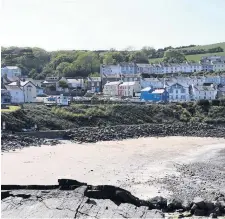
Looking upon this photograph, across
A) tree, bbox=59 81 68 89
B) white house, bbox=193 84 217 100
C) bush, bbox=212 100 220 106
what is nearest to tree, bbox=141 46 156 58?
tree, bbox=59 81 68 89

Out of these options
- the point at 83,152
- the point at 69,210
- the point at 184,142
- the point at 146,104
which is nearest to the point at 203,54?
the point at 146,104

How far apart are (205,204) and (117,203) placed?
8.13ft

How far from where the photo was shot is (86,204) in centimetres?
1041

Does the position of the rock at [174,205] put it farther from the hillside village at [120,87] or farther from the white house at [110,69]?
the white house at [110,69]

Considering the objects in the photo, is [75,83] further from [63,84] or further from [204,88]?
[204,88]

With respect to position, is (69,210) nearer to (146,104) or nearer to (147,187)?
(147,187)

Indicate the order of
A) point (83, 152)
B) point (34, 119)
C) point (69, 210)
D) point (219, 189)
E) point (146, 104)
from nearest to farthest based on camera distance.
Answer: point (69, 210) < point (219, 189) < point (83, 152) < point (34, 119) < point (146, 104)

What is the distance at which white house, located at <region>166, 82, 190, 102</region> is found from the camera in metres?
51.5

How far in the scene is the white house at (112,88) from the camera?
184 ft

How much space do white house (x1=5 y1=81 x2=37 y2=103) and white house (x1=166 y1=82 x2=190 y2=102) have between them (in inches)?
656

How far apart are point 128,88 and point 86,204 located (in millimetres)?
45575

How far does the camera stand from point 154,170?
19.2m

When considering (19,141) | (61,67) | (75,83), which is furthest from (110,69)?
(19,141)

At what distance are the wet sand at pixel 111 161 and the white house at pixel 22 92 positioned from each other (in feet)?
52.7
